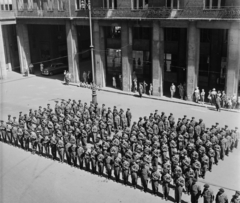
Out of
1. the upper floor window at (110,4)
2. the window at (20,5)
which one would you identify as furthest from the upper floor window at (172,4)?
the window at (20,5)

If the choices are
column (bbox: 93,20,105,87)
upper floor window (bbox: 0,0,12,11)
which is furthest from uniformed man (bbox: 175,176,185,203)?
upper floor window (bbox: 0,0,12,11)

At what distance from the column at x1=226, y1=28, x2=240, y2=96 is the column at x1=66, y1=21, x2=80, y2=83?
666 inches

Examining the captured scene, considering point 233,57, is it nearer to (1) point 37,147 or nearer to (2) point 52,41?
(1) point 37,147

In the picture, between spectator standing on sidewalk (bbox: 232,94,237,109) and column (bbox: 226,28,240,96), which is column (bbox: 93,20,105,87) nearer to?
column (bbox: 226,28,240,96)

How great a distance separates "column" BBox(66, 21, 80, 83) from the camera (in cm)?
3512

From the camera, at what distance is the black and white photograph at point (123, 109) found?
15.1 meters

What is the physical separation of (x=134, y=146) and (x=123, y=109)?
9747mm

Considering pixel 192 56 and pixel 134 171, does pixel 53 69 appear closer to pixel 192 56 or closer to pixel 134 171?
pixel 192 56

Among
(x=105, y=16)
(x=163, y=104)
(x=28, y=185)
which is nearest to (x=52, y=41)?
(x=105, y=16)

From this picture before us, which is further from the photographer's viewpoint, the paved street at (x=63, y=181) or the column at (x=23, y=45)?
the column at (x=23, y=45)

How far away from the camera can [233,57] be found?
82.6ft

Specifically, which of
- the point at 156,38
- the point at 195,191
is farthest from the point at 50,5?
the point at 195,191

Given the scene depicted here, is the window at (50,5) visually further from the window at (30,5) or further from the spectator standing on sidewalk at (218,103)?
the spectator standing on sidewalk at (218,103)

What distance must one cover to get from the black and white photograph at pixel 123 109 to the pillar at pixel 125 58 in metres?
0.10
